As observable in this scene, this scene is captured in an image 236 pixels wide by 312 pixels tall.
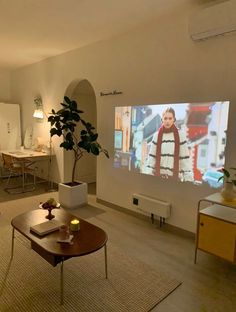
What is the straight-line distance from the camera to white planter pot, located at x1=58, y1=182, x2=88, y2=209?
3.93m

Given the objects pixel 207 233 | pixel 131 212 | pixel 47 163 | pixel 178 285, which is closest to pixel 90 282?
pixel 178 285

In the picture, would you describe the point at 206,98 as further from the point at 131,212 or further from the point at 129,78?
the point at 131,212

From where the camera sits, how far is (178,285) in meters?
2.15

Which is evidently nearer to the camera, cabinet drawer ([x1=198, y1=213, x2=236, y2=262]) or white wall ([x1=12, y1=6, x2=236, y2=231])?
cabinet drawer ([x1=198, y1=213, x2=236, y2=262])

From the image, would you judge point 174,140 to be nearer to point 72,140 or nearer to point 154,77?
point 154,77

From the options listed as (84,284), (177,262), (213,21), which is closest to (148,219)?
(177,262)

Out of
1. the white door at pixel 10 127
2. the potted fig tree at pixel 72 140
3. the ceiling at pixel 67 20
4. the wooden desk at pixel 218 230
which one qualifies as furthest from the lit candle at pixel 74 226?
the white door at pixel 10 127

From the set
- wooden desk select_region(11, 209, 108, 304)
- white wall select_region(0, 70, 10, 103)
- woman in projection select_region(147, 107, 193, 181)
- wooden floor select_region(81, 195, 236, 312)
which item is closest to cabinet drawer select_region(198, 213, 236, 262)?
wooden floor select_region(81, 195, 236, 312)

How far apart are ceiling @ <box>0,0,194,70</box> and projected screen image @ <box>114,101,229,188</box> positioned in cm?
110

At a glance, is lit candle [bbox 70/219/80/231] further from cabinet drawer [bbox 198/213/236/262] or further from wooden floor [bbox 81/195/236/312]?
cabinet drawer [bbox 198/213/236/262]

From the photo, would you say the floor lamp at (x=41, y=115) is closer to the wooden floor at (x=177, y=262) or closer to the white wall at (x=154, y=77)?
the white wall at (x=154, y=77)

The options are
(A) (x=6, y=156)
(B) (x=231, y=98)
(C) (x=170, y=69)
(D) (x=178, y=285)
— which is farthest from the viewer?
(A) (x=6, y=156)

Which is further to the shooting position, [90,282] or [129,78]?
[129,78]

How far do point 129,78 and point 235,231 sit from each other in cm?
240
